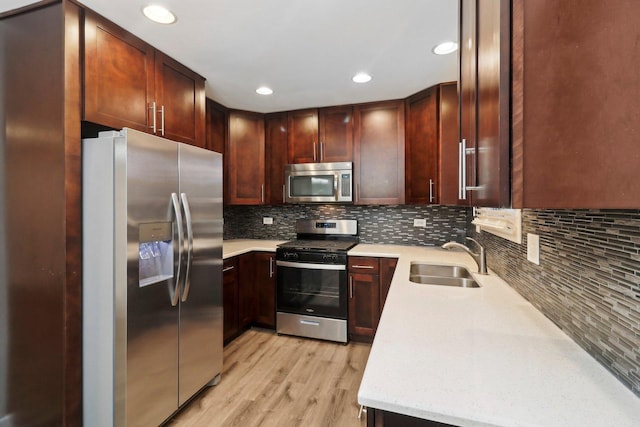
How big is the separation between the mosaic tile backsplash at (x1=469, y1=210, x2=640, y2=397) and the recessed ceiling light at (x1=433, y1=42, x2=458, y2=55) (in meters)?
1.22

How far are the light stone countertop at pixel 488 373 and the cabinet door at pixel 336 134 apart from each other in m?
2.03

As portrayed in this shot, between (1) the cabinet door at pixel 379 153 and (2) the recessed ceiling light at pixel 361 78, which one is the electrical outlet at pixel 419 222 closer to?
(1) the cabinet door at pixel 379 153

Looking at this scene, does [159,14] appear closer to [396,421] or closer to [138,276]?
[138,276]

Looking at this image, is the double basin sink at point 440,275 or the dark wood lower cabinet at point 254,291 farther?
the dark wood lower cabinet at point 254,291

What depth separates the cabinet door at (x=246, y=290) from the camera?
9.12ft

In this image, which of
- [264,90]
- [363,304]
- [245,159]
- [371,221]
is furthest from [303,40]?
[363,304]

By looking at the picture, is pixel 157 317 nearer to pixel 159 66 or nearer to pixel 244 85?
pixel 159 66

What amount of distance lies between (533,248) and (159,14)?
217cm

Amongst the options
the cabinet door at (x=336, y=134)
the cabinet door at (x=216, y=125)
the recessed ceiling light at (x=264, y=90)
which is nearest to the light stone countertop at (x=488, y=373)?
the cabinet door at (x=336, y=134)

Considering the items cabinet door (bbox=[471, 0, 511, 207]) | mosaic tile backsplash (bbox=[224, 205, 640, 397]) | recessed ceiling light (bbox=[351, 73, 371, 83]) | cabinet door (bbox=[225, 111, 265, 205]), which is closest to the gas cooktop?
cabinet door (bbox=[225, 111, 265, 205])

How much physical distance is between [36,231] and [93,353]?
68 centimetres

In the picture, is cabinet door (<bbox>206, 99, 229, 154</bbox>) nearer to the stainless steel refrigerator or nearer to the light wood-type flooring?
the stainless steel refrigerator

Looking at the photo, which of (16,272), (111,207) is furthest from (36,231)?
(111,207)

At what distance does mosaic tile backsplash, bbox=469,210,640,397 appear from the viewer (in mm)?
670
